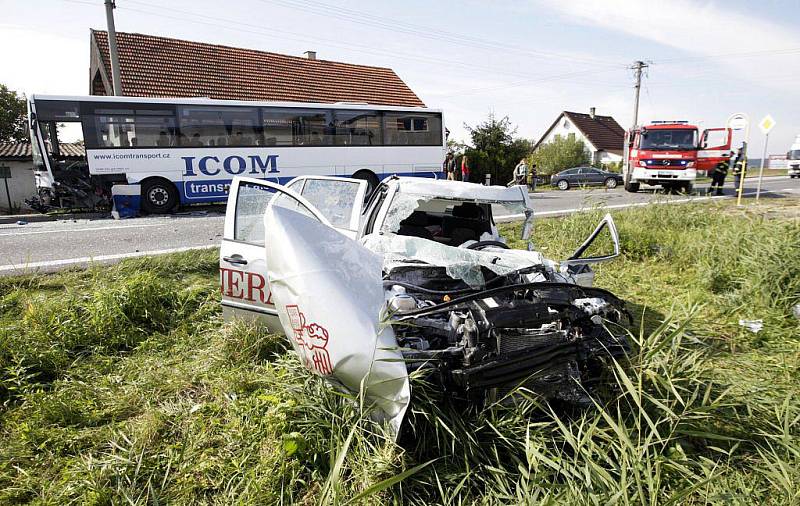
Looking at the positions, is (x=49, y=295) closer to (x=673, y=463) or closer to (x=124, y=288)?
(x=124, y=288)

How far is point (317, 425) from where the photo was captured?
2.52 metres

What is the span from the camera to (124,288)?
14.1ft

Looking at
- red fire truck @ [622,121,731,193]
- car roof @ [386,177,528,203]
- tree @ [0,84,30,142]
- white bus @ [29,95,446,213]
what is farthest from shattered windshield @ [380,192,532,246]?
tree @ [0,84,30,142]

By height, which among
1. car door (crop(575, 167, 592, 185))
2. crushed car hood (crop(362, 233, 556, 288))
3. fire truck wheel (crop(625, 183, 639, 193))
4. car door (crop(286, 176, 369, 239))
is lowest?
fire truck wheel (crop(625, 183, 639, 193))

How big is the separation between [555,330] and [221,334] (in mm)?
2666

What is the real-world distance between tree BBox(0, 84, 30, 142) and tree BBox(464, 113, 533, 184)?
28847 millimetres

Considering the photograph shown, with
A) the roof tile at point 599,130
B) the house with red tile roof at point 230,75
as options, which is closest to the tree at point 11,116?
the house with red tile roof at point 230,75

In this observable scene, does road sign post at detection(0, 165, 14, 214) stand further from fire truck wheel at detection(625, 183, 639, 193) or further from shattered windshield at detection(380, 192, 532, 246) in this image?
fire truck wheel at detection(625, 183, 639, 193)

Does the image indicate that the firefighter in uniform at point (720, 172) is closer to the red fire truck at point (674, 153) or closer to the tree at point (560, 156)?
the red fire truck at point (674, 153)

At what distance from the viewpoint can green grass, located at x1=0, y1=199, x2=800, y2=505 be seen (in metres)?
2.17

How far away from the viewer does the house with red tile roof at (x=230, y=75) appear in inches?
675

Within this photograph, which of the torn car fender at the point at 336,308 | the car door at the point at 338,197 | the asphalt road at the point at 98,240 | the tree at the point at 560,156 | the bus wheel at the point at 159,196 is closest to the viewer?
the torn car fender at the point at 336,308

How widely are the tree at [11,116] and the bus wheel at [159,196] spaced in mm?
25630

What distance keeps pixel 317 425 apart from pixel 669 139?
17130mm
